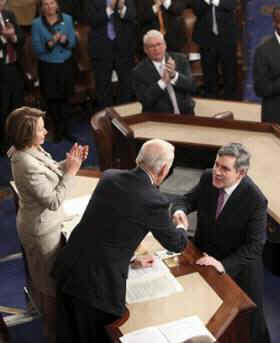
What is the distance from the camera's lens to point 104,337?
128 inches

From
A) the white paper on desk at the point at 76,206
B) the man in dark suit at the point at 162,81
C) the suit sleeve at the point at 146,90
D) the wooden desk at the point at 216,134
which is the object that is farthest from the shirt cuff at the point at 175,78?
the white paper on desk at the point at 76,206

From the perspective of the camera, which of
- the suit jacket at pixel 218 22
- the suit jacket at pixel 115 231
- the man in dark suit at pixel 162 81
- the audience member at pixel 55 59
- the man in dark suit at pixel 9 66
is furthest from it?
the suit jacket at pixel 218 22

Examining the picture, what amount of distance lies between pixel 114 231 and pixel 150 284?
1.29 feet

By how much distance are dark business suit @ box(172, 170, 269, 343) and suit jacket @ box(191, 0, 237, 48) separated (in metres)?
3.98

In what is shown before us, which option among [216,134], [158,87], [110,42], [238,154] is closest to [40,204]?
[238,154]

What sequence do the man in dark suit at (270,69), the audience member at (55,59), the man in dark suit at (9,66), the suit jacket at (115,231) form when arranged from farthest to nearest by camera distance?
the audience member at (55,59), the man in dark suit at (9,66), the man in dark suit at (270,69), the suit jacket at (115,231)

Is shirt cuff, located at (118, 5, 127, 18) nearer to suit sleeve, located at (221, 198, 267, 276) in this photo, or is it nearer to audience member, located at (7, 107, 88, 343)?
audience member, located at (7, 107, 88, 343)

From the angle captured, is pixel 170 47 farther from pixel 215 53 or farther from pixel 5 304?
pixel 5 304

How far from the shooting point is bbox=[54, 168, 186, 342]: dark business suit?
3074 mm

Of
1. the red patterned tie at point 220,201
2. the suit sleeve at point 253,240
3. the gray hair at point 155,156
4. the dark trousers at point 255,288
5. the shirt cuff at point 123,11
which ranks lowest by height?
the dark trousers at point 255,288

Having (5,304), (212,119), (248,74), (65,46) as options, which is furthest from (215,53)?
(5,304)

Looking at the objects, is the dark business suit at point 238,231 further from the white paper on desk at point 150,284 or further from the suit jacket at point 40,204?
the suit jacket at point 40,204

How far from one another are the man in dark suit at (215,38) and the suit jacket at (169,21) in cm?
16

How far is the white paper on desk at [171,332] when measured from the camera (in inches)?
115
